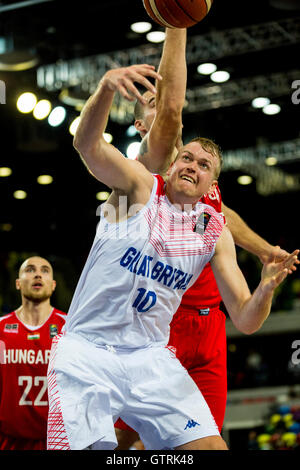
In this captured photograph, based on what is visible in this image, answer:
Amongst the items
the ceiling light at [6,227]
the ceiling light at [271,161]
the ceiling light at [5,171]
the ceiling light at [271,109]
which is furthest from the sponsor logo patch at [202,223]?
the ceiling light at [6,227]

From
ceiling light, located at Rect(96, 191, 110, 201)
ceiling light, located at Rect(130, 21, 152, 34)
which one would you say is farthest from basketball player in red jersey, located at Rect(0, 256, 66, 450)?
ceiling light, located at Rect(96, 191, 110, 201)

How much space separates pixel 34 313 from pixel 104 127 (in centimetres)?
361

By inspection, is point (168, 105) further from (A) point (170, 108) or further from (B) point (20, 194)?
(B) point (20, 194)

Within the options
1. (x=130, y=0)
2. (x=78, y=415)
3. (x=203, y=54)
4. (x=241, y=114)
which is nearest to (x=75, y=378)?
(x=78, y=415)

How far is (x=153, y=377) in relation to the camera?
4027mm

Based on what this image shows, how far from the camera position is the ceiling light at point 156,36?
11.0m

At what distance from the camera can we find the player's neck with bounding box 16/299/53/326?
7.12 metres

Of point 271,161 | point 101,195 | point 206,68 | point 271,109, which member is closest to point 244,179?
point 271,161

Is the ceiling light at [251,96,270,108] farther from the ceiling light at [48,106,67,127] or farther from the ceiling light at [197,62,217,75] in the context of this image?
the ceiling light at [48,106,67,127]

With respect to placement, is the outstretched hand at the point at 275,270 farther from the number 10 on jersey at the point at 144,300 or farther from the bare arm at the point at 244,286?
the number 10 on jersey at the point at 144,300

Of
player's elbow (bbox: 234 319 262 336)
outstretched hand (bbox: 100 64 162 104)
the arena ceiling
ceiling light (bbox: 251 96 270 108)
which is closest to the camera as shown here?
outstretched hand (bbox: 100 64 162 104)

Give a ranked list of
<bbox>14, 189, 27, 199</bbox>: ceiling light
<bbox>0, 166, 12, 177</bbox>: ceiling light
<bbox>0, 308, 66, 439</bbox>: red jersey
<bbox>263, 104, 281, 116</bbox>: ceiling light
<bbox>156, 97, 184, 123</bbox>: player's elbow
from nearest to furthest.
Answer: <bbox>156, 97, 184, 123</bbox>: player's elbow → <bbox>0, 308, 66, 439</bbox>: red jersey → <bbox>263, 104, 281, 116</bbox>: ceiling light → <bbox>0, 166, 12, 177</bbox>: ceiling light → <bbox>14, 189, 27, 199</bbox>: ceiling light

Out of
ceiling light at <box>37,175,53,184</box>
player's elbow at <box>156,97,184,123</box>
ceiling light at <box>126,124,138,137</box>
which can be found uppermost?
ceiling light at <box>37,175,53,184</box>

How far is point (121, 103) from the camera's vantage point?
12930 mm
